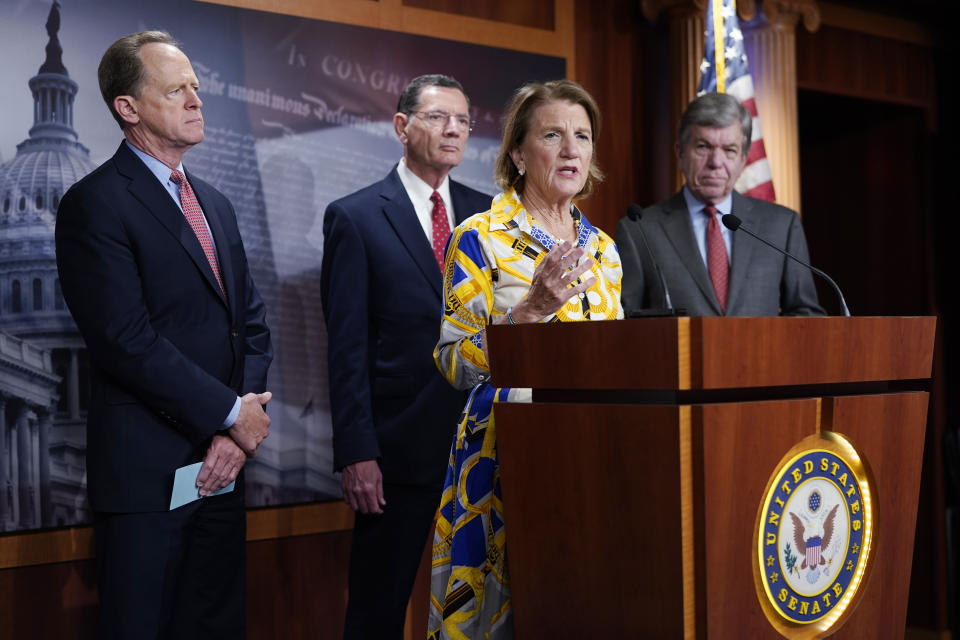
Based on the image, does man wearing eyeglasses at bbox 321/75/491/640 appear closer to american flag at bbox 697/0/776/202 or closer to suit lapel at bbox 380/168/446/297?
suit lapel at bbox 380/168/446/297

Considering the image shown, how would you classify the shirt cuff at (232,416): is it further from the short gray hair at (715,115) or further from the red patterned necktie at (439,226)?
the short gray hair at (715,115)

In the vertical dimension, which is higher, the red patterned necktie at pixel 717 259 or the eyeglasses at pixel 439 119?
the eyeglasses at pixel 439 119

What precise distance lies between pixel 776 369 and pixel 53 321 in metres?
2.03

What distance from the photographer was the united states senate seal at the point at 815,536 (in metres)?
1.64

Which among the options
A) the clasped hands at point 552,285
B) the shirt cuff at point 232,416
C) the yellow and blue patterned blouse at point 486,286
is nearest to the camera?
the clasped hands at point 552,285

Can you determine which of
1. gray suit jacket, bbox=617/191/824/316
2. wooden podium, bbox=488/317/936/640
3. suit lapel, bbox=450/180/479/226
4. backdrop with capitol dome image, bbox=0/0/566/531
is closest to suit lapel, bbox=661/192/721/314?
gray suit jacket, bbox=617/191/824/316

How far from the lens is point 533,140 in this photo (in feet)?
A: 7.57

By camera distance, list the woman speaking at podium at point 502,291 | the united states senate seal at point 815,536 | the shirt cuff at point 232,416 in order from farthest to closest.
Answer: the shirt cuff at point 232,416
the woman speaking at podium at point 502,291
the united states senate seal at point 815,536

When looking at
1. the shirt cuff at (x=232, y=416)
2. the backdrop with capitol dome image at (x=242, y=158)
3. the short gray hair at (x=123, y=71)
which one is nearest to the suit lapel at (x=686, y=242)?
the backdrop with capitol dome image at (x=242, y=158)

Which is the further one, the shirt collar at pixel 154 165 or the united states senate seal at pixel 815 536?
the shirt collar at pixel 154 165

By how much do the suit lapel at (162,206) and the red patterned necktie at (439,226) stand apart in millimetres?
717

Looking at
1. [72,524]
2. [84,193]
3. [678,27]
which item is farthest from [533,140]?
[678,27]

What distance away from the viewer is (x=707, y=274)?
3049mm

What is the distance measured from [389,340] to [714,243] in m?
1.02
